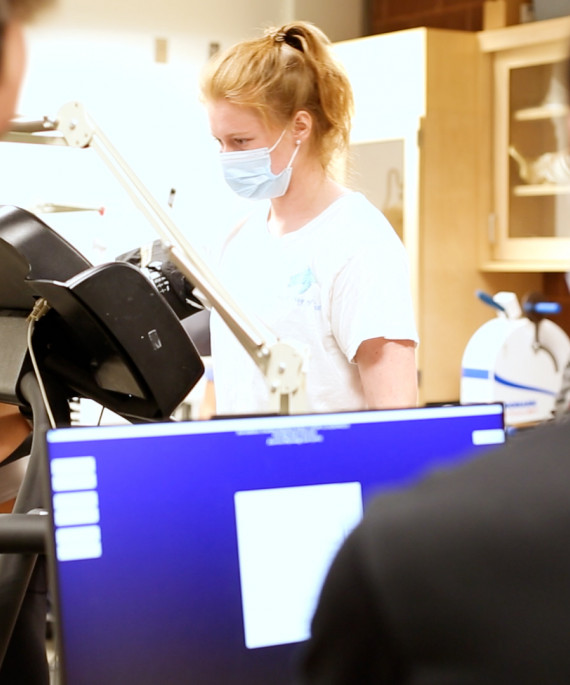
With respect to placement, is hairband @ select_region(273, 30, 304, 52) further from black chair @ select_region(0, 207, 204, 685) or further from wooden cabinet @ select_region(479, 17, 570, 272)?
wooden cabinet @ select_region(479, 17, 570, 272)

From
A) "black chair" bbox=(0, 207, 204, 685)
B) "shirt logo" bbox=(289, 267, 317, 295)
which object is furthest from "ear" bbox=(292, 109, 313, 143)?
"black chair" bbox=(0, 207, 204, 685)

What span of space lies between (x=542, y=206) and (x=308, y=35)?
241 centimetres

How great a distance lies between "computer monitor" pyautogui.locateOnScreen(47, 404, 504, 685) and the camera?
93cm

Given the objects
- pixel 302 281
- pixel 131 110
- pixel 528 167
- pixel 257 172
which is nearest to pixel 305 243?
pixel 302 281

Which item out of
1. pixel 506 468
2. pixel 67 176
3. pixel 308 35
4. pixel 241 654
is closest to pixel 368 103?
pixel 67 176

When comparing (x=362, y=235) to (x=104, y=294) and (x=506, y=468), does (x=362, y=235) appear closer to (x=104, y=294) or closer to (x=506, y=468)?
(x=104, y=294)

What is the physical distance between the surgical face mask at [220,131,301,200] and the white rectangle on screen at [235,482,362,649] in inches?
31.2

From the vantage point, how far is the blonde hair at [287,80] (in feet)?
5.34

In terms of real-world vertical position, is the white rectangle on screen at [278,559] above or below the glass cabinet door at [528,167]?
below

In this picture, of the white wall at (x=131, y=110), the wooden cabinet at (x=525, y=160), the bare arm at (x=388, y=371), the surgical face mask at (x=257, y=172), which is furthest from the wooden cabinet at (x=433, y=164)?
the bare arm at (x=388, y=371)

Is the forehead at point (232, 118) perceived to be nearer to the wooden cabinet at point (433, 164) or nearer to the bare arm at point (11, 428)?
the bare arm at point (11, 428)

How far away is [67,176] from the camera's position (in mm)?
3918

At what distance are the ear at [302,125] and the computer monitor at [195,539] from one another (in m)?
0.77

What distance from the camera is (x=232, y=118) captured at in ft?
5.47
